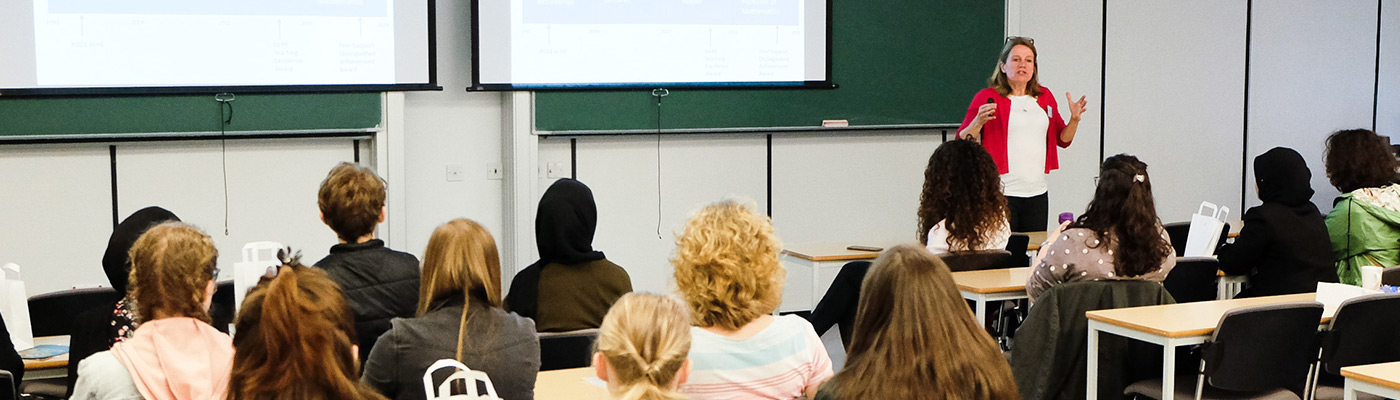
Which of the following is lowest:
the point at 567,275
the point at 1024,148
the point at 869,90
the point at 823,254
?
the point at 823,254

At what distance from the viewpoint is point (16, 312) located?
3.41 metres

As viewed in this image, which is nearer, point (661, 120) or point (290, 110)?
point (290, 110)

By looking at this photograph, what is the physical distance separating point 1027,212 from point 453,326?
13.2 ft

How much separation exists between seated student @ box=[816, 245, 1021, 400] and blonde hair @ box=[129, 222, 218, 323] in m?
1.35

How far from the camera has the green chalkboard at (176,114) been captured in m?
5.26

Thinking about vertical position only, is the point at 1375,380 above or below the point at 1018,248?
below

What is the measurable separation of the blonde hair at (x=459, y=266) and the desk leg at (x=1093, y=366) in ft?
6.79

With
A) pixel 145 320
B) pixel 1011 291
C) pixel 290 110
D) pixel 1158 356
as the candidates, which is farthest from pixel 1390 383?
pixel 290 110

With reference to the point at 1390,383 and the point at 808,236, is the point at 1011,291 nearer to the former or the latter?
the point at 1390,383

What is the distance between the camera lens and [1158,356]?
3961 mm

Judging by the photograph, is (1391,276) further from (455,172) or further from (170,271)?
(455,172)

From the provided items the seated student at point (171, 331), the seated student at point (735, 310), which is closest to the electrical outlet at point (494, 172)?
the seated student at point (171, 331)

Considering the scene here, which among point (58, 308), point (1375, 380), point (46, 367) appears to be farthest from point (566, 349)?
point (1375, 380)

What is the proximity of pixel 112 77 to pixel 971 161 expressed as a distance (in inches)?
143
